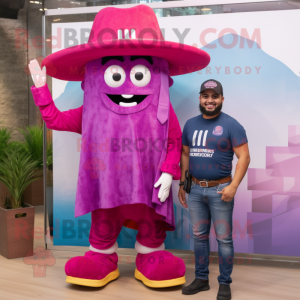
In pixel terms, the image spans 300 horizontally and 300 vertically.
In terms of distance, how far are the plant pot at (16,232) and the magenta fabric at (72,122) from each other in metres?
0.86

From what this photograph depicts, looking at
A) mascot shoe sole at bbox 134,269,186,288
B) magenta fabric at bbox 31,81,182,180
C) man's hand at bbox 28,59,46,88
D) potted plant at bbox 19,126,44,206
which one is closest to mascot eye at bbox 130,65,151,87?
magenta fabric at bbox 31,81,182,180

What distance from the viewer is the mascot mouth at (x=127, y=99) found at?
2307mm

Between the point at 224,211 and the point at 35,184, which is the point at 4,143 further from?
the point at 224,211

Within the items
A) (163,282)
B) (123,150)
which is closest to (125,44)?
(123,150)

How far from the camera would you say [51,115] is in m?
2.36

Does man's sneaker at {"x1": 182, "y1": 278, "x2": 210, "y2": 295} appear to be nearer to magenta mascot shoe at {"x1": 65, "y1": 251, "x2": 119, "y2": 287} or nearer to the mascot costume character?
the mascot costume character

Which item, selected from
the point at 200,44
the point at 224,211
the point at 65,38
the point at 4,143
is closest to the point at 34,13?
the point at 4,143

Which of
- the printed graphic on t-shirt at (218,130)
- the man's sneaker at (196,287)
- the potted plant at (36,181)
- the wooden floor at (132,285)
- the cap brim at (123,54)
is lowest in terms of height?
the wooden floor at (132,285)

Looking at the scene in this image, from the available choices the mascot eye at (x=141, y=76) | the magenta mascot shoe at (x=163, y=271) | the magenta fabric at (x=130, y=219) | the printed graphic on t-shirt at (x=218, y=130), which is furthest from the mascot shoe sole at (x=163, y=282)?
the mascot eye at (x=141, y=76)

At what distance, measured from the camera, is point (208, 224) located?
2.24 meters

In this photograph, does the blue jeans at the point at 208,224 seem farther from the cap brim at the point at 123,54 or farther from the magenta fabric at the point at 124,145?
the cap brim at the point at 123,54

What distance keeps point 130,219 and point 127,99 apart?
0.78 meters

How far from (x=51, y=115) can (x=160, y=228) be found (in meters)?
1.01

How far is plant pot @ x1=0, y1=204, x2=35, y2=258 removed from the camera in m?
2.86
